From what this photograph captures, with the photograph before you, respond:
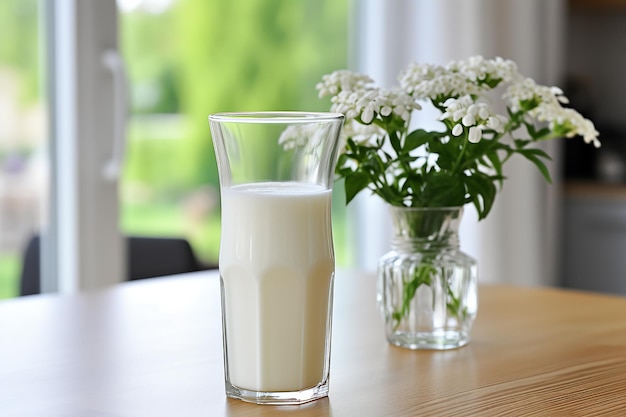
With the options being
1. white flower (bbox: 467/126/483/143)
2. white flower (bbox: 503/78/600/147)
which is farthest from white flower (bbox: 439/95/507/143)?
white flower (bbox: 503/78/600/147)

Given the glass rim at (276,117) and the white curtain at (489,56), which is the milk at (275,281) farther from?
the white curtain at (489,56)

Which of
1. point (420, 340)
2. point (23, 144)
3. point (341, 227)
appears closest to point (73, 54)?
point (23, 144)

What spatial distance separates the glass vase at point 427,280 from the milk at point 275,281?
22 centimetres

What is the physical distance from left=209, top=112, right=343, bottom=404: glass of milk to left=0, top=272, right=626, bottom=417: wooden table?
0.10ft

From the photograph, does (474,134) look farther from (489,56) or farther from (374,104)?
(489,56)

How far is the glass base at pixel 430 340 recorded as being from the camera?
44.9 inches

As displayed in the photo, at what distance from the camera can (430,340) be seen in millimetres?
1142

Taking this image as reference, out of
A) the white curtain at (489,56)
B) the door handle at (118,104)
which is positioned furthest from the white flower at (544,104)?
the white curtain at (489,56)

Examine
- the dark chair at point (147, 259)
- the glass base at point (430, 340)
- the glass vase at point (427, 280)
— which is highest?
the glass vase at point (427, 280)

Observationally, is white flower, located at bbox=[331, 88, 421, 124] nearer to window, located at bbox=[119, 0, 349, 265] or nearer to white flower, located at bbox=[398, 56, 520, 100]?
white flower, located at bbox=[398, 56, 520, 100]

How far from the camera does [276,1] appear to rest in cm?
340

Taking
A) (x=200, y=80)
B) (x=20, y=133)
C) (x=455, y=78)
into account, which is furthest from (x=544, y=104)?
(x=200, y=80)

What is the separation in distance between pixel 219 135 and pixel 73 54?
1.66m

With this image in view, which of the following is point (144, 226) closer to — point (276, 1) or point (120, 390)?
point (276, 1)
